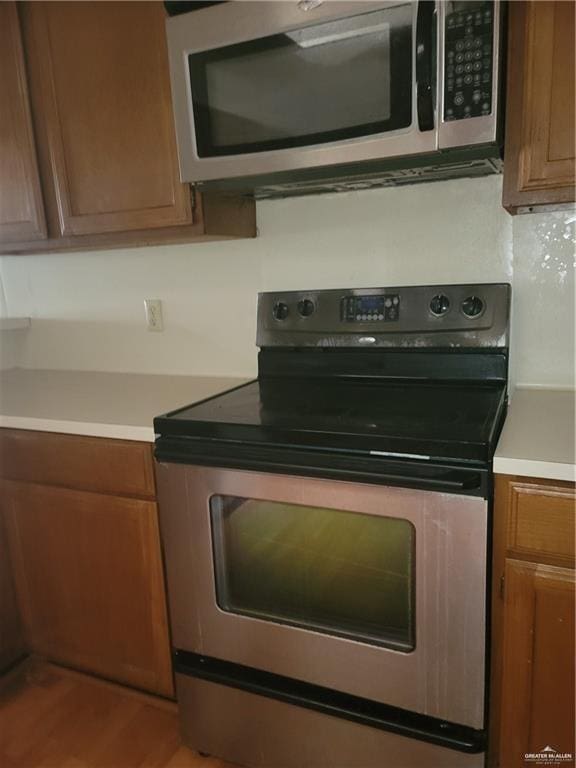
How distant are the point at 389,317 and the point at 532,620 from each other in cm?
80

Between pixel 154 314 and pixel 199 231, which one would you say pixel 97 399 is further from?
pixel 199 231

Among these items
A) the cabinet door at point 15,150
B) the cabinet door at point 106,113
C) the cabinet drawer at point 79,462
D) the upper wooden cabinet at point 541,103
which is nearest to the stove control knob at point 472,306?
the upper wooden cabinet at point 541,103

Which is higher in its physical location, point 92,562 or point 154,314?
point 154,314

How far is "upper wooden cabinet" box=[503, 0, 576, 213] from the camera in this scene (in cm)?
108

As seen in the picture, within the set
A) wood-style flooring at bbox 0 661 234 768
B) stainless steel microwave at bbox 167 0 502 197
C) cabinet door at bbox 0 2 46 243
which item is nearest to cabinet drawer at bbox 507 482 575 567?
stainless steel microwave at bbox 167 0 502 197

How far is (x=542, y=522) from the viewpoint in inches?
39.6

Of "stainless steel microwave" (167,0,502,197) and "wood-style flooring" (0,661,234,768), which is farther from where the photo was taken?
"wood-style flooring" (0,661,234,768)

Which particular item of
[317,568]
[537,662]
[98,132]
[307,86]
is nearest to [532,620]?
[537,662]

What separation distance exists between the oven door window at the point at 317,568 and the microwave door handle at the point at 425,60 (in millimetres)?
815

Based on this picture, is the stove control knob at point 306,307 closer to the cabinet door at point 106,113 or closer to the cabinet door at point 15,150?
the cabinet door at point 106,113

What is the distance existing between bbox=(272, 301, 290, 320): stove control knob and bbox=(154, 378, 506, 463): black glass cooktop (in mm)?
204

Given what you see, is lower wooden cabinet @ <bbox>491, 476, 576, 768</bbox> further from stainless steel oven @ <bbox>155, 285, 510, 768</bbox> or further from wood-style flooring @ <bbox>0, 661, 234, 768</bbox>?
wood-style flooring @ <bbox>0, 661, 234, 768</bbox>

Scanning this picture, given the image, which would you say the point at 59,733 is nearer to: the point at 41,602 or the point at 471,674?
the point at 41,602

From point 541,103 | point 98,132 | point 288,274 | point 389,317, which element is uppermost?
point 98,132
